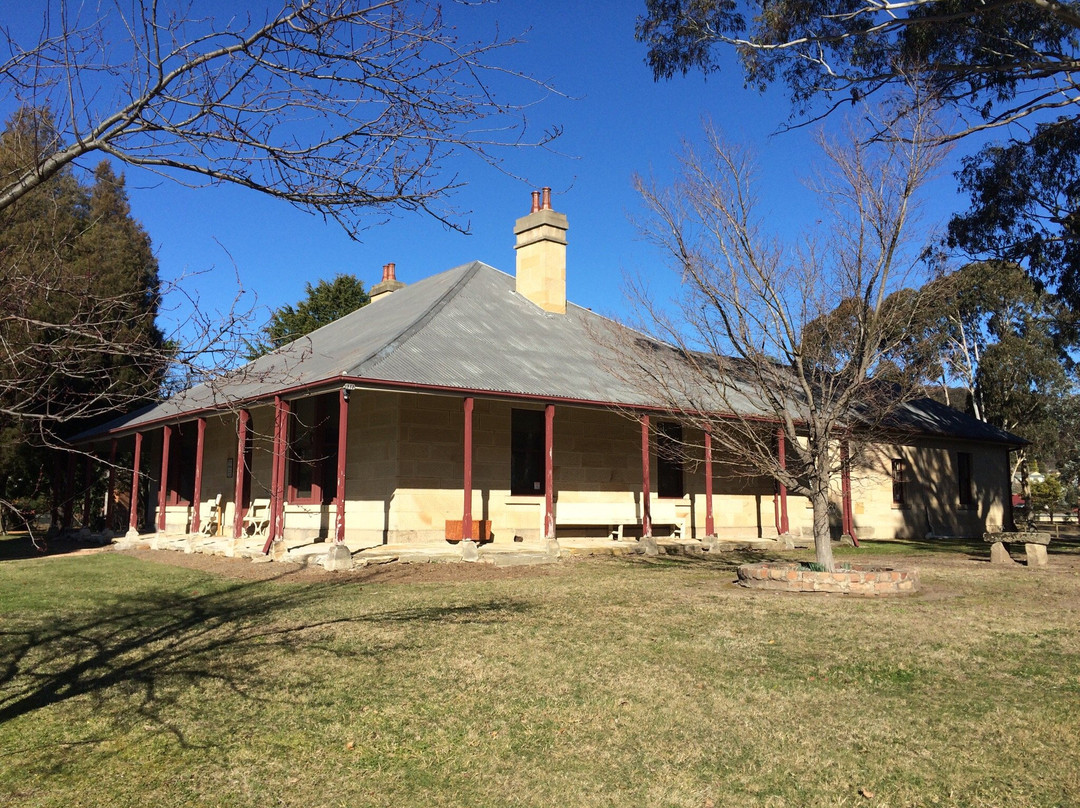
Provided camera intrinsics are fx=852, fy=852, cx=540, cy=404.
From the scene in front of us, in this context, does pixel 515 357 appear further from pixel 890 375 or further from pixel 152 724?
pixel 152 724

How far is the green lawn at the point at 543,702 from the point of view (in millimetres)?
4406

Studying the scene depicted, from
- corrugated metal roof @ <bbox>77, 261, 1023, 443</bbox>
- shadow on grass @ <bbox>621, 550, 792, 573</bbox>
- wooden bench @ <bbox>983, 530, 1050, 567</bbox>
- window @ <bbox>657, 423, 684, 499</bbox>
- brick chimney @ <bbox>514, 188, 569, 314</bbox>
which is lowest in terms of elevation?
shadow on grass @ <bbox>621, 550, 792, 573</bbox>

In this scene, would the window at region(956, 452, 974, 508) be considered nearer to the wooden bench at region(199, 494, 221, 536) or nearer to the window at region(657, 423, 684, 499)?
the window at region(657, 423, 684, 499)

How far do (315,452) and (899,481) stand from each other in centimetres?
1646

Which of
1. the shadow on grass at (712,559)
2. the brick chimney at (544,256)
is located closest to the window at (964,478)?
the shadow on grass at (712,559)

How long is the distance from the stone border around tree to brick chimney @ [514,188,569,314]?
41.1 feet

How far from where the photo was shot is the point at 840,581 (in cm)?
1037

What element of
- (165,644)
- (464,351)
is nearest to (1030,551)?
(464,351)

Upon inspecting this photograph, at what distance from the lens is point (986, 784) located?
4.34m

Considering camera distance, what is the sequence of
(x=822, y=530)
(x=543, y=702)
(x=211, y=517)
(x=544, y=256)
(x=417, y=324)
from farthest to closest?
(x=544, y=256) < (x=211, y=517) < (x=417, y=324) < (x=822, y=530) < (x=543, y=702)

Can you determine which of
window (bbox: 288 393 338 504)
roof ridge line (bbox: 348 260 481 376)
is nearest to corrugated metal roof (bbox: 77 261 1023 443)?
roof ridge line (bbox: 348 260 481 376)

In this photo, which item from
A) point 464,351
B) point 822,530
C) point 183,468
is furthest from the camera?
point 183,468

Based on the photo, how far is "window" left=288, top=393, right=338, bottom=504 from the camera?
698 inches

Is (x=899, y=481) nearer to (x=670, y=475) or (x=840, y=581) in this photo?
(x=670, y=475)
